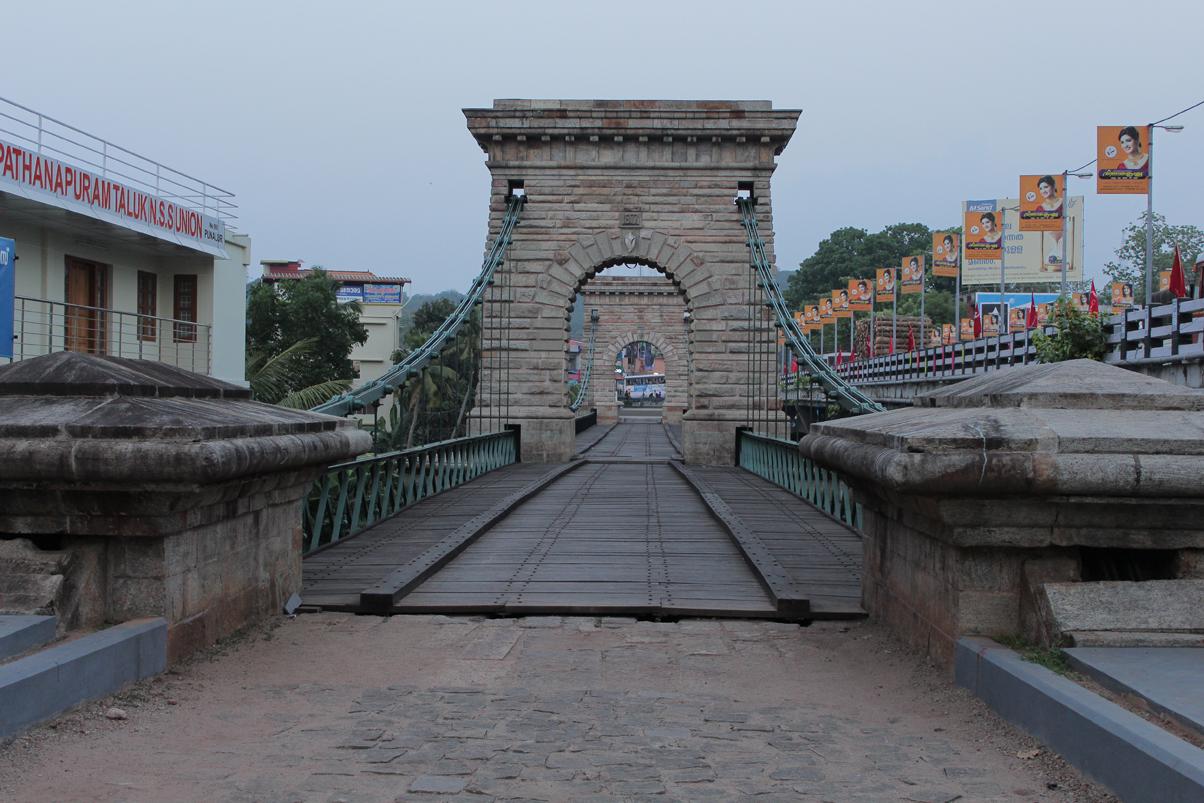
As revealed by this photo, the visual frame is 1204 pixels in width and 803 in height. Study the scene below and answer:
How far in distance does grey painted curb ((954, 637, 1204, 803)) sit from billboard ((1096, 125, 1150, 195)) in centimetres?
2049

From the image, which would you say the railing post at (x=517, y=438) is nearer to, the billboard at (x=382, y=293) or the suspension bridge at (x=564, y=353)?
the suspension bridge at (x=564, y=353)

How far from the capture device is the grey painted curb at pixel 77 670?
329cm

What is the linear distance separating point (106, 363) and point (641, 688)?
2555 mm

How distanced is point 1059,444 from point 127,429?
326 centimetres

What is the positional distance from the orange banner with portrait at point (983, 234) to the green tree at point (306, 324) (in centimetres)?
1991

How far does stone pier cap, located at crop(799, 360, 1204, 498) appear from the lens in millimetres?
3660

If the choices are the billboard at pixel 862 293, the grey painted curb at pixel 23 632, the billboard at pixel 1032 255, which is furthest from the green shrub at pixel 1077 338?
the billboard at pixel 862 293

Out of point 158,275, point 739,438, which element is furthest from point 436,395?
point 739,438

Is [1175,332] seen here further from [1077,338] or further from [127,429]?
[127,429]

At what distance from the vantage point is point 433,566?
716cm

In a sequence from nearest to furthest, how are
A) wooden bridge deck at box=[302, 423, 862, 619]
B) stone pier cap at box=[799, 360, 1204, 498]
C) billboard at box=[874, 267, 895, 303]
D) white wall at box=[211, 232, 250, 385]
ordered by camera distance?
1. stone pier cap at box=[799, 360, 1204, 498]
2. wooden bridge deck at box=[302, 423, 862, 619]
3. white wall at box=[211, 232, 250, 385]
4. billboard at box=[874, 267, 895, 303]

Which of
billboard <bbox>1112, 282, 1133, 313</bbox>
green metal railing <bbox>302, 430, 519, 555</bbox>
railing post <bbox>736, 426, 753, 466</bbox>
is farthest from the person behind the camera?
billboard <bbox>1112, 282, 1133, 313</bbox>

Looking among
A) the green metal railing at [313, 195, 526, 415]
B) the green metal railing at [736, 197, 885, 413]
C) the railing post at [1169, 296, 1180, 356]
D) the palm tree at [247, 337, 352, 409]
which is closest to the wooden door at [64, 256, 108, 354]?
the palm tree at [247, 337, 352, 409]

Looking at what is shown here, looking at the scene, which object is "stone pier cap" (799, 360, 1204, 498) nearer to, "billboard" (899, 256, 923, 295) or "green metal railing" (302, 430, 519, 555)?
"green metal railing" (302, 430, 519, 555)
